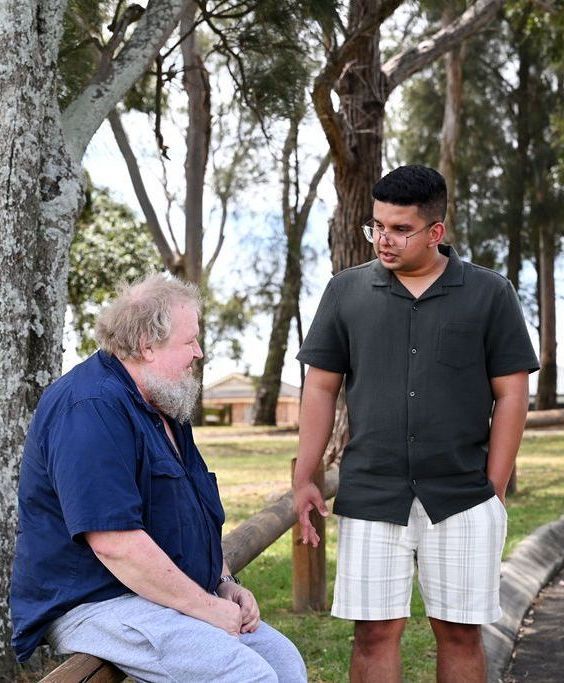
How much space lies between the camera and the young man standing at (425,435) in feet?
12.2

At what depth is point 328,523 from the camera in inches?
396

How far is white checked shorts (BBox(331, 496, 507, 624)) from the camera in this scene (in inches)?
146

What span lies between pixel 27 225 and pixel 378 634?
6.30 ft

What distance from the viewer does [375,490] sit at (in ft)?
12.3

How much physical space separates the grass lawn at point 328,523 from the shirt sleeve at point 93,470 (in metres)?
2.59

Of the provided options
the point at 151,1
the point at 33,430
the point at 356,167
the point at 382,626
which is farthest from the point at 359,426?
the point at 356,167

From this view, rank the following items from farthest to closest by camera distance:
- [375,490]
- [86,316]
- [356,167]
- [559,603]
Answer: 1. [86,316]
2. [356,167]
3. [559,603]
4. [375,490]

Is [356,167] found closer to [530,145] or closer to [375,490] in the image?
[375,490]

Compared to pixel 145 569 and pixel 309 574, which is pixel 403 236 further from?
pixel 309 574

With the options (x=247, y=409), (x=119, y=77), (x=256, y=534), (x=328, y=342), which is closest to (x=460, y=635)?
(x=328, y=342)

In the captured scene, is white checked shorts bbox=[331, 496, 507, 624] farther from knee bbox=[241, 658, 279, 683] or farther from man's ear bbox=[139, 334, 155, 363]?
man's ear bbox=[139, 334, 155, 363]

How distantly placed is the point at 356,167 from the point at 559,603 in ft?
16.1

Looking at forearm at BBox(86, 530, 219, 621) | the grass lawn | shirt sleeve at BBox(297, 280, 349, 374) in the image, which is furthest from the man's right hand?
the grass lawn

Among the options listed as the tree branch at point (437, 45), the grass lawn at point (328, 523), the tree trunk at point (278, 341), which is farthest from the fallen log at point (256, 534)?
the tree trunk at point (278, 341)
